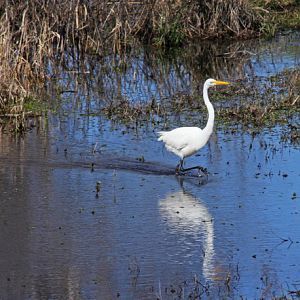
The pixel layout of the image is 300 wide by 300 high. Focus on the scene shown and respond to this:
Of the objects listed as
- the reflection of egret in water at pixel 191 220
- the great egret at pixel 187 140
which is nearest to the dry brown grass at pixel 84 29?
the great egret at pixel 187 140

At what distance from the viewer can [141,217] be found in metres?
9.95

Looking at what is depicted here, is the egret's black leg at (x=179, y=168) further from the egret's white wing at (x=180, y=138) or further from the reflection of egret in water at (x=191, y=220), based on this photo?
the reflection of egret in water at (x=191, y=220)

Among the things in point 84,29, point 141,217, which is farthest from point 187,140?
point 84,29

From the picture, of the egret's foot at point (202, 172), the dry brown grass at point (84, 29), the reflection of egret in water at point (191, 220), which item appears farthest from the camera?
the dry brown grass at point (84, 29)

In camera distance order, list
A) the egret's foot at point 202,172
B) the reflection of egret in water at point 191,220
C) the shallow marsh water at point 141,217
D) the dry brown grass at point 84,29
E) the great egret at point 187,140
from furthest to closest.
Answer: the dry brown grass at point 84,29, the great egret at point 187,140, the egret's foot at point 202,172, the reflection of egret in water at point 191,220, the shallow marsh water at point 141,217

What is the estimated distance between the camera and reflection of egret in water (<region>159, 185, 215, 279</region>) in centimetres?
885

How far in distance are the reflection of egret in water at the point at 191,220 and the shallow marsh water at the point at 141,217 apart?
0.04ft

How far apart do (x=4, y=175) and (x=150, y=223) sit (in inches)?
103

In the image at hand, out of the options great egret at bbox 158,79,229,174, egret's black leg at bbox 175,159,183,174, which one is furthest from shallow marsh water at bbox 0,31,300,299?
great egret at bbox 158,79,229,174

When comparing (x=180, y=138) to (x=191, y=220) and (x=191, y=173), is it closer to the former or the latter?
(x=191, y=173)

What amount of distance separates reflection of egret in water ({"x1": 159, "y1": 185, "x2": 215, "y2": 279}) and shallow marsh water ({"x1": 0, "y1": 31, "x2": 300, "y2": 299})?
0.04 feet

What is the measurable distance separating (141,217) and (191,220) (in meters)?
0.52

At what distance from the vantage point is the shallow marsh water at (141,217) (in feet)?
26.3

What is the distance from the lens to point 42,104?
624 inches
